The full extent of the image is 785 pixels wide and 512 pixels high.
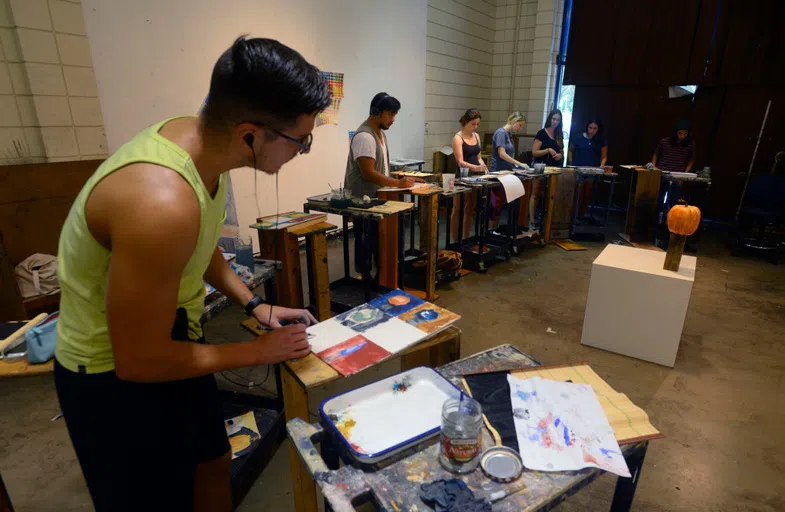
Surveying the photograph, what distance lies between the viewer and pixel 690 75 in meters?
6.06

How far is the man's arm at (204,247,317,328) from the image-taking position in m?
1.20

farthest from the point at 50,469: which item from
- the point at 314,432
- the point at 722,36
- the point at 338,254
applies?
the point at 722,36

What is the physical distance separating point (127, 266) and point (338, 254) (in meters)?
4.03

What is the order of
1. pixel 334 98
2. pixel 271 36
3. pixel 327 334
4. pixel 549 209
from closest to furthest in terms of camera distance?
pixel 327 334 < pixel 271 36 < pixel 334 98 < pixel 549 209

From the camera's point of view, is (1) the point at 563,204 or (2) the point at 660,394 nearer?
(2) the point at 660,394

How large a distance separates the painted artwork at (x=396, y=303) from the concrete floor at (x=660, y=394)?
0.85m

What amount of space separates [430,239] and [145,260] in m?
2.75

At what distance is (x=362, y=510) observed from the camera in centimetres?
162

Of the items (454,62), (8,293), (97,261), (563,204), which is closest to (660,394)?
(97,261)

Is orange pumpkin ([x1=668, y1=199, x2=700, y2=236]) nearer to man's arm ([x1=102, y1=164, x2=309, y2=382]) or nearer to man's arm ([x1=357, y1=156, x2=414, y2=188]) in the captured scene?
man's arm ([x1=357, y1=156, x2=414, y2=188])

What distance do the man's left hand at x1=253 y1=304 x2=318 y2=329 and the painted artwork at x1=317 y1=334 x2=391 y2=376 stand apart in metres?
0.12

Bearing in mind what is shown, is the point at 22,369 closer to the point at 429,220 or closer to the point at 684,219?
the point at 429,220

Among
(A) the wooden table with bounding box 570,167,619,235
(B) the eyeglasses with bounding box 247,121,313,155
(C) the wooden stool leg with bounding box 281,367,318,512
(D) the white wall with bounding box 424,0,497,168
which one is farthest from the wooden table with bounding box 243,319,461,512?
(D) the white wall with bounding box 424,0,497,168

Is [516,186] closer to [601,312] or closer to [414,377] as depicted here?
[601,312]
